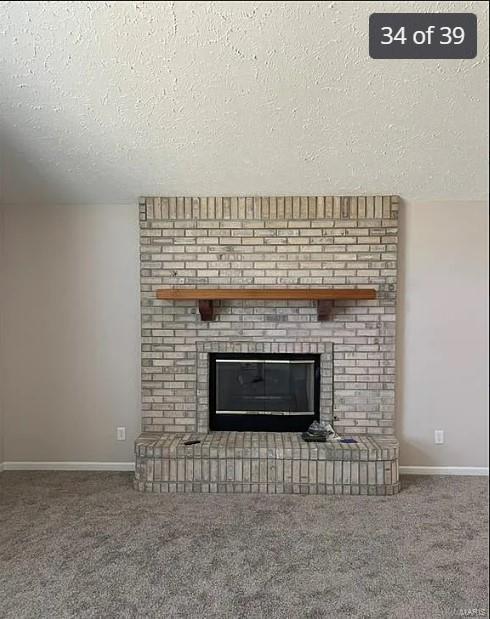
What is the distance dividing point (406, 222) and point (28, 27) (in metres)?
2.39

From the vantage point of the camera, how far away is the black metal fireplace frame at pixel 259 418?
2977 mm

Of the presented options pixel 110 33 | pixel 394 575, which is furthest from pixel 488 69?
pixel 394 575

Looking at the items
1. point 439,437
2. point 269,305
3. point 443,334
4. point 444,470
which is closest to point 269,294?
point 269,305

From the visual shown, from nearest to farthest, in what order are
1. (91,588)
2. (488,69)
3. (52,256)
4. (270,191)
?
(91,588) → (488,69) → (270,191) → (52,256)

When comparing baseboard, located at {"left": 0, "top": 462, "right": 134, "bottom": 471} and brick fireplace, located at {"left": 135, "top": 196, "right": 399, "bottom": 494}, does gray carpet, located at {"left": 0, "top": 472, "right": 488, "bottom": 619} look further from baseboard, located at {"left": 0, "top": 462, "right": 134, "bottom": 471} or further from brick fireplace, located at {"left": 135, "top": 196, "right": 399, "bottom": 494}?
brick fireplace, located at {"left": 135, "top": 196, "right": 399, "bottom": 494}

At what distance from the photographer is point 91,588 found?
69.7 inches

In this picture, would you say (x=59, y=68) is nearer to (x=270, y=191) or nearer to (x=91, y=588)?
(x=270, y=191)

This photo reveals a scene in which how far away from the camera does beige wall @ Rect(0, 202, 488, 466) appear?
2920 mm

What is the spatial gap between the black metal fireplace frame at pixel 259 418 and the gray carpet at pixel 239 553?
0.51 metres

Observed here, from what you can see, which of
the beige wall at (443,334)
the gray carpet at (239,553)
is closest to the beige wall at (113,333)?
the beige wall at (443,334)
